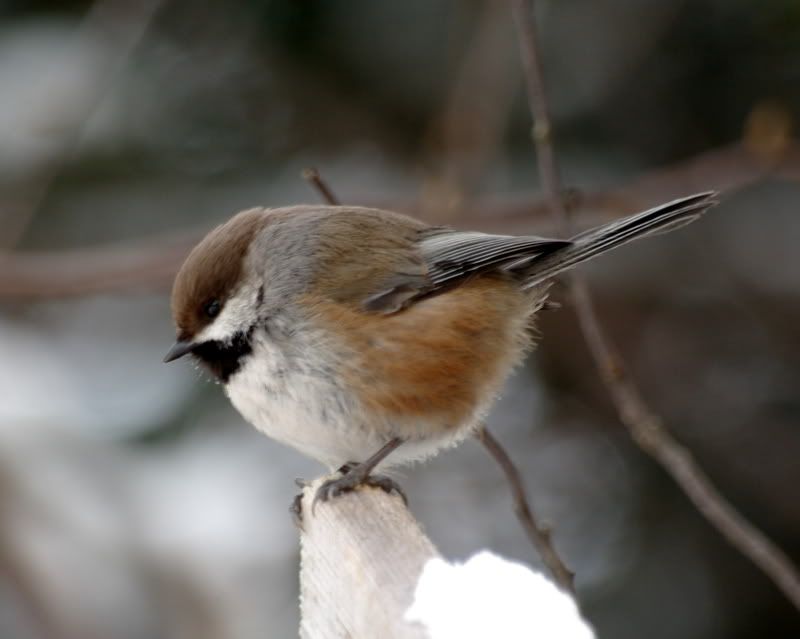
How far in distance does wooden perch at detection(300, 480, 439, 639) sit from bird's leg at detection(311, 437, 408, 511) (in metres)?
0.08

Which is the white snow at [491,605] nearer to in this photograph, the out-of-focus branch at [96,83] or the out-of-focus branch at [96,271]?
the out-of-focus branch at [96,271]

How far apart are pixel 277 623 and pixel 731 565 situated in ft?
5.80

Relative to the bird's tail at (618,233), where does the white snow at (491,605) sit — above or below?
above

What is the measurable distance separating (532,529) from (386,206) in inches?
83.2

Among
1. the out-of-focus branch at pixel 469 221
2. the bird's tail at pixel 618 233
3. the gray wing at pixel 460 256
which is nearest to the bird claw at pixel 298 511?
the gray wing at pixel 460 256

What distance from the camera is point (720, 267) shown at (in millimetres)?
4727

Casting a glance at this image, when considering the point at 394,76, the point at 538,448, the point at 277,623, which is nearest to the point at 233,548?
the point at 277,623

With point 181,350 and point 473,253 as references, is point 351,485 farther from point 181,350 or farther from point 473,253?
point 473,253

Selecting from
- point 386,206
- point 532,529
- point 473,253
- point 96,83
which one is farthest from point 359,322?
point 96,83

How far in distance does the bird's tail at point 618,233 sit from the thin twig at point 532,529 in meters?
0.61

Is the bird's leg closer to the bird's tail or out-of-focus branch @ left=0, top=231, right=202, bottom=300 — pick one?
the bird's tail

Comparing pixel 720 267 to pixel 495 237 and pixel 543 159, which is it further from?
pixel 543 159

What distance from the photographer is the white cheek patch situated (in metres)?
2.73

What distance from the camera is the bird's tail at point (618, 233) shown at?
2736 mm
